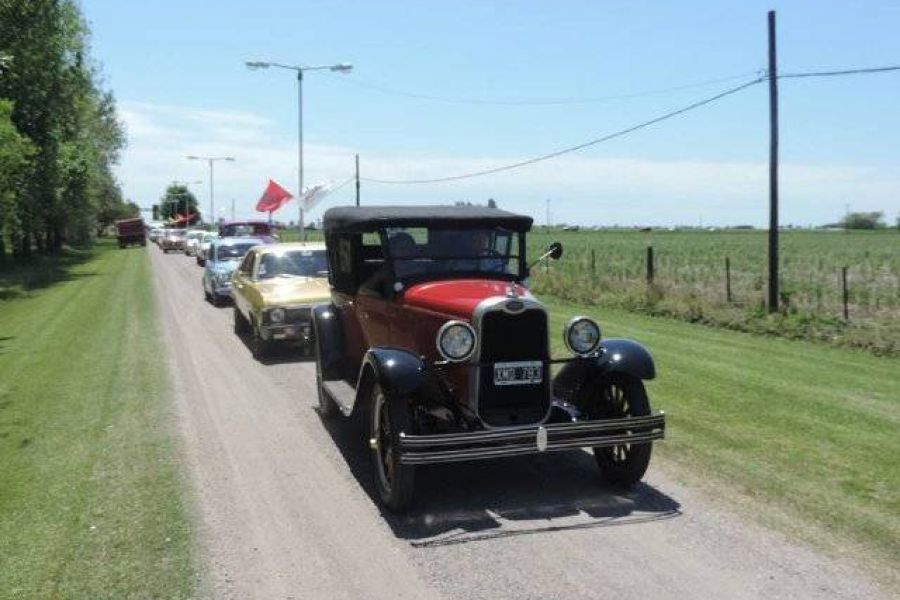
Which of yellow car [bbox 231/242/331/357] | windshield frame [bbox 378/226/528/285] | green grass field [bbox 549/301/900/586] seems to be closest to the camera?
green grass field [bbox 549/301/900/586]

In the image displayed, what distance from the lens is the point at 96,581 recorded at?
4.62 meters

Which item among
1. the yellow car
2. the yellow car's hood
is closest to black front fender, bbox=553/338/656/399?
the yellow car

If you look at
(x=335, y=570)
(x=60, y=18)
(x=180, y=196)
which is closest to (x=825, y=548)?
(x=335, y=570)

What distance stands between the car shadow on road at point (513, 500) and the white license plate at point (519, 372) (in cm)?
87

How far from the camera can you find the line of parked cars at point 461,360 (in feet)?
18.7

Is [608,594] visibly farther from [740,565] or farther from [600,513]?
[600,513]

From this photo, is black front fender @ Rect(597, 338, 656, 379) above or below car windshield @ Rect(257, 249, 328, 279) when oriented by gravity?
below

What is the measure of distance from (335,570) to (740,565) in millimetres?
2337

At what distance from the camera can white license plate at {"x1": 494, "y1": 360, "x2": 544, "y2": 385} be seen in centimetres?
597

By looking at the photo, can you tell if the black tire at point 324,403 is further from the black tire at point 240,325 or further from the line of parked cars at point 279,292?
the black tire at point 240,325

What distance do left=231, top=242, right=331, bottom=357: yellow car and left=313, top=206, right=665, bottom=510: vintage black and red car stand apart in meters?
4.39

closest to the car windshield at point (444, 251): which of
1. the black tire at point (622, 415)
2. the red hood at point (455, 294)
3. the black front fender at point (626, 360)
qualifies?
the red hood at point (455, 294)

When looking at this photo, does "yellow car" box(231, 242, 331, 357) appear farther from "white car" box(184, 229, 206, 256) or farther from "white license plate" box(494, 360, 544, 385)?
"white car" box(184, 229, 206, 256)

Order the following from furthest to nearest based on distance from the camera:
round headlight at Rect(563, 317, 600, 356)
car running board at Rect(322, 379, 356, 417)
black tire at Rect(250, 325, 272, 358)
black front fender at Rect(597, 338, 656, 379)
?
black tire at Rect(250, 325, 272, 358) < car running board at Rect(322, 379, 356, 417) < round headlight at Rect(563, 317, 600, 356) < black front fender at Rect(597, 338, 656, 379)
